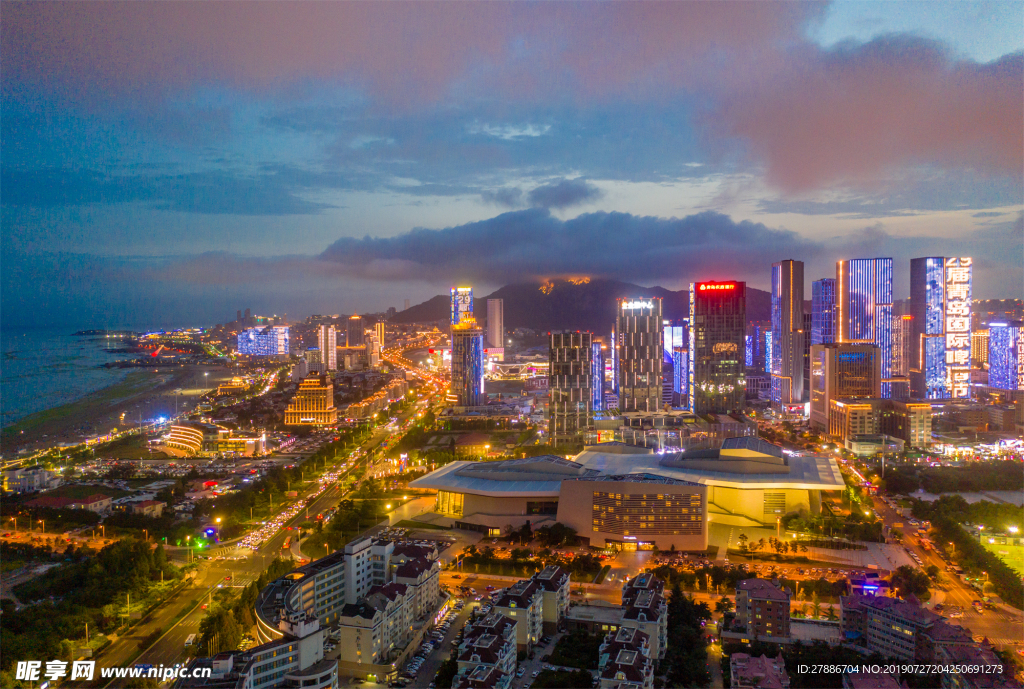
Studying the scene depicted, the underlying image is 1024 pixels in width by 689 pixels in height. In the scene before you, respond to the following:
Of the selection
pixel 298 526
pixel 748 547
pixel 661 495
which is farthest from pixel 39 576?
pixel 748 547

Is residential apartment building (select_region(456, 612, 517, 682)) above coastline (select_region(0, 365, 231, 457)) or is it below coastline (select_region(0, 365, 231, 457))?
below

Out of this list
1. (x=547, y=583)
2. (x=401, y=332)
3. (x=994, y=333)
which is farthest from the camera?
(x=401, y=332)

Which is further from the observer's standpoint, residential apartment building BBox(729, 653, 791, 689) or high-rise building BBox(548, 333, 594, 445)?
high-rise building BBox(548, 333, 594, 445)

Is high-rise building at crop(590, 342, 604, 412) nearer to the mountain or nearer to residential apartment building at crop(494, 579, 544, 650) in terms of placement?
residential apartment building at crop(494, 579, 544, 650)

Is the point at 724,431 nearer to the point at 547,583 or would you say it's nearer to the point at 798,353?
the point at 798,353

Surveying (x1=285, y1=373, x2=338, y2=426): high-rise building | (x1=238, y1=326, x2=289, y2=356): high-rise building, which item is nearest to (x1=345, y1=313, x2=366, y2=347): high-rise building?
(x1=238, y1=326, x2=289, y2=356): high-rise building

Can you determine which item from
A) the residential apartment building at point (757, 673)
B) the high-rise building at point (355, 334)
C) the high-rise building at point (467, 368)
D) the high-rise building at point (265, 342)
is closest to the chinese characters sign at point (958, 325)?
the high-rise building at point (467, 368)
